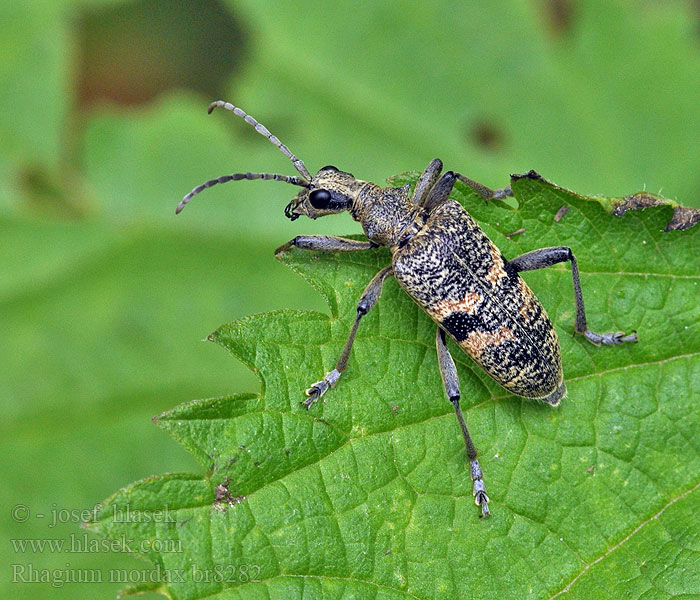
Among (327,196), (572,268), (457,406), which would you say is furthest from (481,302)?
(327,196)

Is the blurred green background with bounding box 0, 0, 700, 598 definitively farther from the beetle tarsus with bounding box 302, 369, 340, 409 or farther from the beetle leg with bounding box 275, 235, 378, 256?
the beetle tarsus with bounding box 302, 369, 340, 409

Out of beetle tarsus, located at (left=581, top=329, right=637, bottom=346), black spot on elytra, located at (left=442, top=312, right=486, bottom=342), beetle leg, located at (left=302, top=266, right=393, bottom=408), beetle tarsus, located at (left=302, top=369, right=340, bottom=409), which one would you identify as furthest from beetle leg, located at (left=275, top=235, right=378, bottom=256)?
beetle tarsus, located at (left=581, top=329, right=637, bottom=346)

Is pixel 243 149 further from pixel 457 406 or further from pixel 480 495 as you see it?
pixel 480 495

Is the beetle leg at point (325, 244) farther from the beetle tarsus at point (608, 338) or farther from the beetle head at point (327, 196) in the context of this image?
the beetle tarsus at point (608, 338)

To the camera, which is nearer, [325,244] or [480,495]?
[480,495]

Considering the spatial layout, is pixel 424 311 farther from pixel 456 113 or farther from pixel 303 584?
pixel 456 113

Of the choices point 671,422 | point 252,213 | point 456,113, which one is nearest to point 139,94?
point 252,213

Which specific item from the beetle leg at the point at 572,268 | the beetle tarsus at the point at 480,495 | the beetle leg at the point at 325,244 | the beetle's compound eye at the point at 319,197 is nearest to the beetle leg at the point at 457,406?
the beetle tarsus at the point at 480,495
